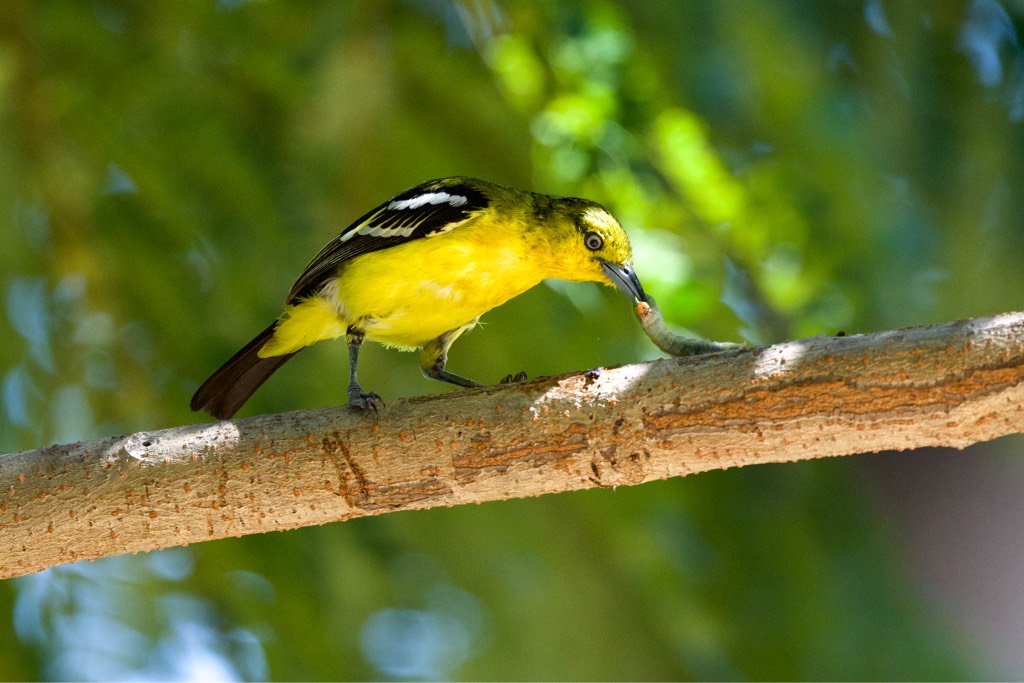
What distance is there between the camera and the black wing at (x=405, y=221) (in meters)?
4.45

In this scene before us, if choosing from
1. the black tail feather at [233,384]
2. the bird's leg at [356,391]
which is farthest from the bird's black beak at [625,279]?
the black tail feather at [233,384]

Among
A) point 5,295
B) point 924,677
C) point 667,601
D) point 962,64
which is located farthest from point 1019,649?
point 5,295

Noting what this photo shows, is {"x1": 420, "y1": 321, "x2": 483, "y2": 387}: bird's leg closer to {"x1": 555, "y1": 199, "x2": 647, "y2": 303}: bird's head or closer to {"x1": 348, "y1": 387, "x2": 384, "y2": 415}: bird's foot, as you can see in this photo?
{"x1": 555, "y1": 199, "x2": 647, "y2": 303}: bird's head

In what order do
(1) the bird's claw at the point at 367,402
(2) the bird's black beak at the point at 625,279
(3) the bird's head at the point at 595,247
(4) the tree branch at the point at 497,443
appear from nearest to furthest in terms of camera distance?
(4) the tree branch at the point at 497,443
(1) the bird's claw at the point at 367,402
(2) the bird's black beak at the point at 625,279
(3) the bird's head at the point at 595,247

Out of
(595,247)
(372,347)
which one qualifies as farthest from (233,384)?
(595,247)

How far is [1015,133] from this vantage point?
4.11 m

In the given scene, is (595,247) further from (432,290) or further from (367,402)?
(367,402)

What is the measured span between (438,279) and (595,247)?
713 mm

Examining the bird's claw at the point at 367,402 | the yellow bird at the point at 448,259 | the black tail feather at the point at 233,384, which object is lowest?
the bird's claw at the point at 367,402

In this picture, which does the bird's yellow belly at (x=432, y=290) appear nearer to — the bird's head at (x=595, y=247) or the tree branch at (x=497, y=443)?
the bird's head at (x=595, y=247)

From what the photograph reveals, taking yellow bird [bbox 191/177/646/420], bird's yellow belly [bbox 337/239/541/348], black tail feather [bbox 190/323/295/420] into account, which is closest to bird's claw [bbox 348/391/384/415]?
yellow bird [bbox 191/177/646/420]

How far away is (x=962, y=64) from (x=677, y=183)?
8.05ft

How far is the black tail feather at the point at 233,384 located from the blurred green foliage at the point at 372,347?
19 cm

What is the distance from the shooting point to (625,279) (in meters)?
4.49
